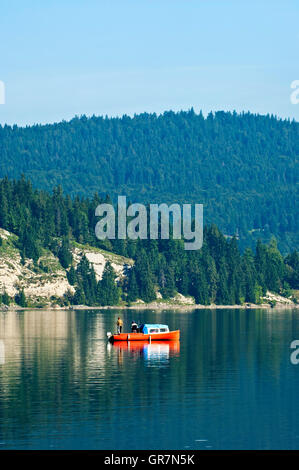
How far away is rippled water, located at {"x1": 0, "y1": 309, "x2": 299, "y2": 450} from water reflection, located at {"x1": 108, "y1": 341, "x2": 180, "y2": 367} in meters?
0.15

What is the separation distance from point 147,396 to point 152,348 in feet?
170

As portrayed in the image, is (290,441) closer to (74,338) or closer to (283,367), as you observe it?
(283,367)

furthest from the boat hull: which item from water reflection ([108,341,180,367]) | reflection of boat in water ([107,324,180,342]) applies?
water reflection ([108,341,180,367])

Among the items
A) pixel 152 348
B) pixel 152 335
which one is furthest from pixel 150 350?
pixel 152 335

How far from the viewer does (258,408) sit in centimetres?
8100

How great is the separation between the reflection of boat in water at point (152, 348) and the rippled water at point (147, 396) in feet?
0.52

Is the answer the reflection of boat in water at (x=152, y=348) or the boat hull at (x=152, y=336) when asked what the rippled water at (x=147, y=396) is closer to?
the reflection of boat in water at (x=152, y=348)

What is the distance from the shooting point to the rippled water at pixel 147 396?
6800cm

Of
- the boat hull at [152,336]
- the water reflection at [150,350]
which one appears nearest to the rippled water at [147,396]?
the water reflection at [150,350]

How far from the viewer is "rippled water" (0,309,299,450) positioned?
223 ft

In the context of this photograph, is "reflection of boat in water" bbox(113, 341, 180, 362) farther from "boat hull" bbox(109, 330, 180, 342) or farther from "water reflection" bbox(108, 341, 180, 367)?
"boat hull" bbox(109, 330, 180, 342)
